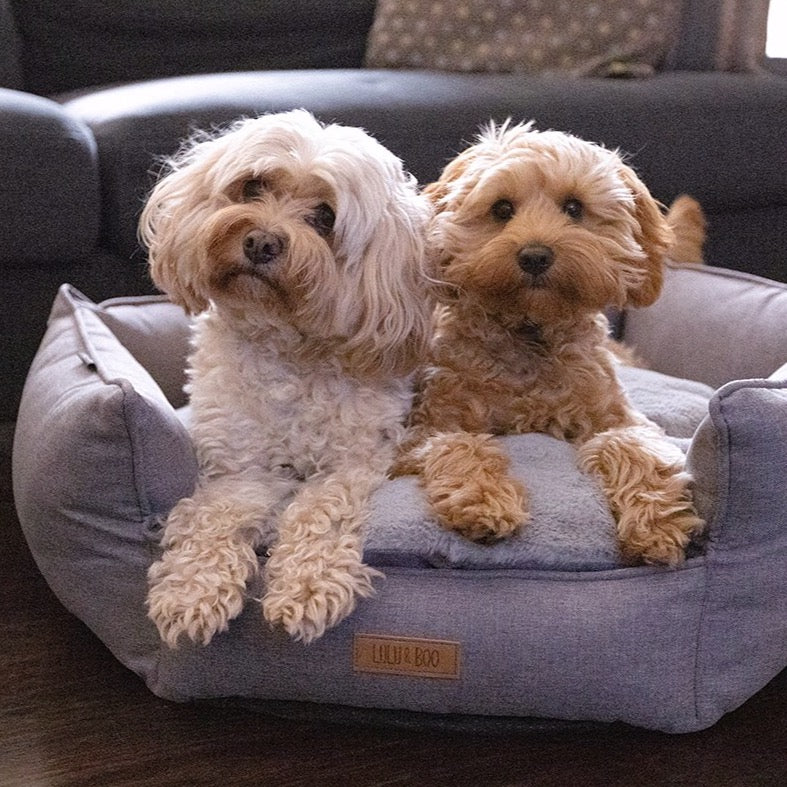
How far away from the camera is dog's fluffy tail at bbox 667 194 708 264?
2.41 meters

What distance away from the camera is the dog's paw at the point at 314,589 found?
144cm

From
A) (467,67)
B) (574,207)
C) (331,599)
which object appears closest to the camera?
(331,599)

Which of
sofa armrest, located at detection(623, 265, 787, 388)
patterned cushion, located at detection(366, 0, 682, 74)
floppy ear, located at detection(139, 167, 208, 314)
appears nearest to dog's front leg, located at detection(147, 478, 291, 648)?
floppy ear, located at detection(139, 167, 208, 314)

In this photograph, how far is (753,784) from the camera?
147 cm

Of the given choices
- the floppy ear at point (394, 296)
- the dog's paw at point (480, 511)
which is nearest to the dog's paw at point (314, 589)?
the dog's paw at point (480, 511)

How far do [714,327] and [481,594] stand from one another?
3.78ft

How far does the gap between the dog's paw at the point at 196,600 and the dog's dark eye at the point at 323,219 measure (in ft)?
1.58

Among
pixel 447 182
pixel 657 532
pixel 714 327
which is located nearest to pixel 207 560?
pixel 657 532

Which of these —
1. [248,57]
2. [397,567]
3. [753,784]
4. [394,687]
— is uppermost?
[248,57]

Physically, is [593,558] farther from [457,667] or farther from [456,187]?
[456,187]

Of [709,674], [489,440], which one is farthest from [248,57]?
[709,674]

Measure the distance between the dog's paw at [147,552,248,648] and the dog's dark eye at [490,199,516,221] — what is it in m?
0.65

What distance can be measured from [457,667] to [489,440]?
384 millimetres

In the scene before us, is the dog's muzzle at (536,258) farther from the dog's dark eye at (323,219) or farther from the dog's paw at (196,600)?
the dog's paw at (196,600)
